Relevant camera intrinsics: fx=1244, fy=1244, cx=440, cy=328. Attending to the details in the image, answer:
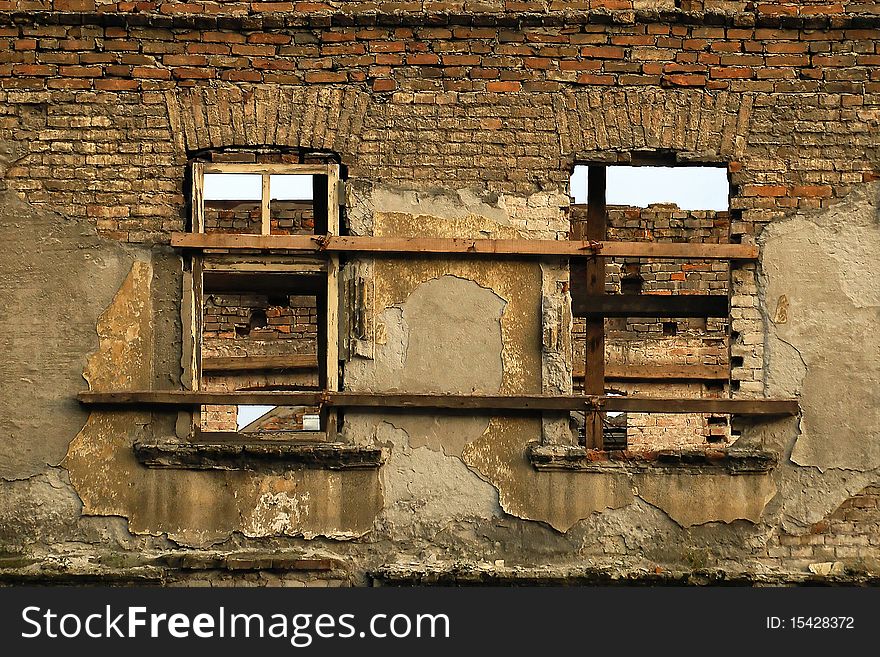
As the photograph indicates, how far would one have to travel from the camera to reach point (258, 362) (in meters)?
14.3

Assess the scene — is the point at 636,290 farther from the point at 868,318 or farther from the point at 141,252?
the point at 141,252

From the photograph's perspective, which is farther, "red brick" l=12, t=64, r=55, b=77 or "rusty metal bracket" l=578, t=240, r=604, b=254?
"red brick" l=12, t=64, r=55, b=77

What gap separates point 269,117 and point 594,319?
8.32ft

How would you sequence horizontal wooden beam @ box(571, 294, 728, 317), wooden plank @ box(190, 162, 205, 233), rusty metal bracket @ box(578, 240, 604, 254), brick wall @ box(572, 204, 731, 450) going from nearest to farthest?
rusty metal bracket @ box(578, 240, 604, 254), wooden plank @ box(190, 162, 205, 233), horizontal wooden beam @ box(571, 294, 728, 317), brick wall @ box(572, 204, 731, 450)

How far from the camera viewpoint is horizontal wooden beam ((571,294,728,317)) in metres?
8.06

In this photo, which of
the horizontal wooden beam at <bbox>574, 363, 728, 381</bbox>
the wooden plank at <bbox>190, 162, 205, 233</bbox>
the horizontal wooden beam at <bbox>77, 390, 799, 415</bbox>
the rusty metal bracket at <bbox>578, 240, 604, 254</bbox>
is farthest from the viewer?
the horizontal wooden beam at <bbox>574, 363, 728, 381</bbox>

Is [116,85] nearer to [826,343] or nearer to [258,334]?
[826,343]

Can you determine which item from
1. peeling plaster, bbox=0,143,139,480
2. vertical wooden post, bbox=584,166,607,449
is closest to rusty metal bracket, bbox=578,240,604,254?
vertical wooden post, bbox=584,166,607,449

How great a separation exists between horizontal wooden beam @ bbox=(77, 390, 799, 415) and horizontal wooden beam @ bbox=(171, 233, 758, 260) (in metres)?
0.81

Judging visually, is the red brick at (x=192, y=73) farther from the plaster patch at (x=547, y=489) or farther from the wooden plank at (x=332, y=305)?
the plaster patch at (x=547, y=489)

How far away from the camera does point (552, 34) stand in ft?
23.6

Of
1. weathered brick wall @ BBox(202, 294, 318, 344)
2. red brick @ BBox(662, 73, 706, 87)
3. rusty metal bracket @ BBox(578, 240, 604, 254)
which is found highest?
red brick @ BBox(662, 73, 706, 87)

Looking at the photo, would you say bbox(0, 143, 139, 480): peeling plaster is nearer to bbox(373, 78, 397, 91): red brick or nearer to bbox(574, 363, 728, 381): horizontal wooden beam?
bbox(373, 78, 397, 91): red brick

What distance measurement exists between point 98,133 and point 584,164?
279 cm
